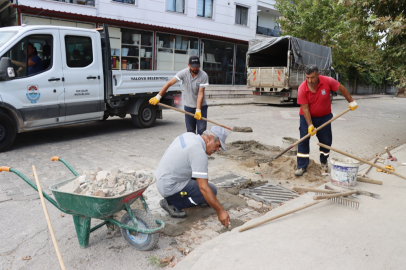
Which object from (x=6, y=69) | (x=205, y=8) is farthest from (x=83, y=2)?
(x=6, y=69)

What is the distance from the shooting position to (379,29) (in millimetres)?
8953

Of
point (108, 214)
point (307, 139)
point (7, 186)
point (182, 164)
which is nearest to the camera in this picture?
point (108, 214)

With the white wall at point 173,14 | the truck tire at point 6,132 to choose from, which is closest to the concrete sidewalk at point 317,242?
the truck tire at point 6,132

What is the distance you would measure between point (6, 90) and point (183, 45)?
1464 cm

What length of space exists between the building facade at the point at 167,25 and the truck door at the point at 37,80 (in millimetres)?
8272

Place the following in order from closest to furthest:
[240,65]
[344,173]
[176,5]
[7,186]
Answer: [7,186] → [344,173] → [176,5] → [240,65]

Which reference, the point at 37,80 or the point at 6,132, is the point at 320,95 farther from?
the point at 6,132

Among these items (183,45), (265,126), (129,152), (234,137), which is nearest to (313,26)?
(183,45)

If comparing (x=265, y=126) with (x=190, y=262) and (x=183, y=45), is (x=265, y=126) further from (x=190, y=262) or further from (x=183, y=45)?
(x=183, y=45)

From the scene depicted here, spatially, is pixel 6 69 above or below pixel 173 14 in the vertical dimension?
below

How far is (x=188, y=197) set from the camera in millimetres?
3900

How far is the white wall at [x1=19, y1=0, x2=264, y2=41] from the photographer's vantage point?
1549 centimetres

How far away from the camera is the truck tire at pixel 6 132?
6.50m

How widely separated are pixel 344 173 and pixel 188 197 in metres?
2.50
